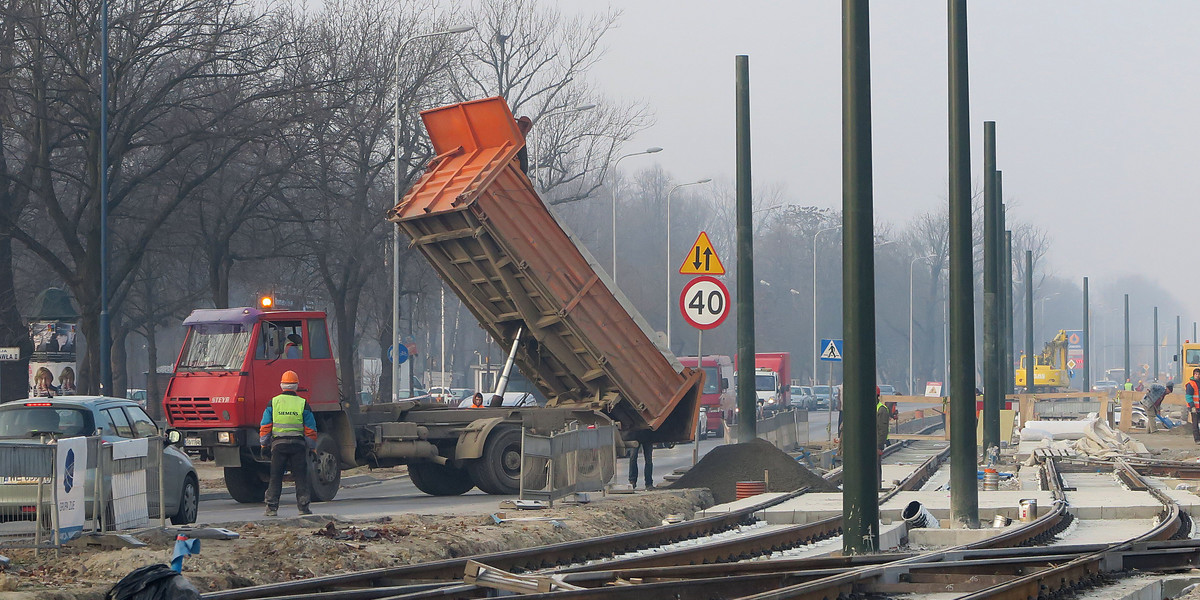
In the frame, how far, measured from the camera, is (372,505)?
760 inches

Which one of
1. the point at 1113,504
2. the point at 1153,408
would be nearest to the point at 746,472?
the point at 1113,504

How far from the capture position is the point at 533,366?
21359mm

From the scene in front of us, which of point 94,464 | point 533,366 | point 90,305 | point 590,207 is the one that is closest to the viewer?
point 94,464

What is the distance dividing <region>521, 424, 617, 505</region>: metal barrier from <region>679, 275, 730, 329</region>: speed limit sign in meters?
2.15

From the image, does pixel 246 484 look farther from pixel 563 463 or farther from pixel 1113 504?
pixel 1113 504

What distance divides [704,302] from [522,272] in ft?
8.92

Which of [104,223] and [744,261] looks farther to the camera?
[104,223]

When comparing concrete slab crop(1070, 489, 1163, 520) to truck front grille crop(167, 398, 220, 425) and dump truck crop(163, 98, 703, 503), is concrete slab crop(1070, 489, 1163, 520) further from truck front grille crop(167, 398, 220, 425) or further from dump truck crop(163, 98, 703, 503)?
truck front grille crop(167, 398, 220, 425)

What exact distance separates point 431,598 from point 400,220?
1141cm

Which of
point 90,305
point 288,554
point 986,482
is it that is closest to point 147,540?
point 288,554

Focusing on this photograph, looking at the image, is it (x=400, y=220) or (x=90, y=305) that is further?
(x=90, y=305)

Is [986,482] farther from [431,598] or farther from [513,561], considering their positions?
[431,598]

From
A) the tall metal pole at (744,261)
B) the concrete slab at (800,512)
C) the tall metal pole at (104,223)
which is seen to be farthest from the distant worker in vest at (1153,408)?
the tall metal pole at (104,223)

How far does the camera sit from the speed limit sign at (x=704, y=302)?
18.3m
